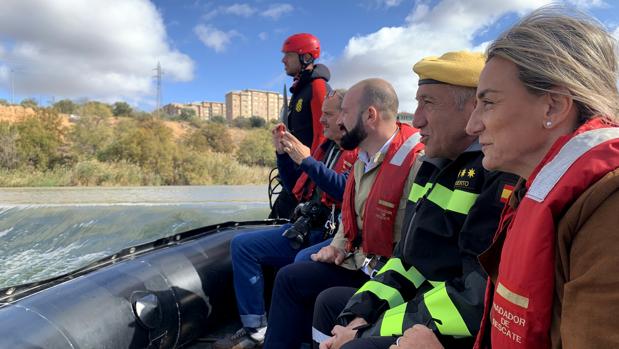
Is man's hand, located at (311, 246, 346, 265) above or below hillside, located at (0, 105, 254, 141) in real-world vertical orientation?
below

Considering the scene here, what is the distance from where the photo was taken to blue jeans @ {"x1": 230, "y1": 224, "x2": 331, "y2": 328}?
2510 millimetres

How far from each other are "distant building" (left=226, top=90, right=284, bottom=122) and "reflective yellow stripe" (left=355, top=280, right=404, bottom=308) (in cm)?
7954

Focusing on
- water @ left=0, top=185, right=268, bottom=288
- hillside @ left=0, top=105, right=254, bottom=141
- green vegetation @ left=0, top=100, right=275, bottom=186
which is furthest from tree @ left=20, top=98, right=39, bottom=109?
water @ left=0, top=185, right=268, bottom=288

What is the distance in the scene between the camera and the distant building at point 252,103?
81.6m

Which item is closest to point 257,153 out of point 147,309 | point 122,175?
point 122,175

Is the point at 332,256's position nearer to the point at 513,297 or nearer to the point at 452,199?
the point at 452,199

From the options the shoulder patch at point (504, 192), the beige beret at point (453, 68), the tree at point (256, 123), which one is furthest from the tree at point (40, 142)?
the shoulder patch at point (504, 192)

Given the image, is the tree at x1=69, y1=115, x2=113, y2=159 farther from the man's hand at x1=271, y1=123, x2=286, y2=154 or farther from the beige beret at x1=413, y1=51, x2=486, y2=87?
the beige beret at x1=413, y1=51, x2=486, y2=87

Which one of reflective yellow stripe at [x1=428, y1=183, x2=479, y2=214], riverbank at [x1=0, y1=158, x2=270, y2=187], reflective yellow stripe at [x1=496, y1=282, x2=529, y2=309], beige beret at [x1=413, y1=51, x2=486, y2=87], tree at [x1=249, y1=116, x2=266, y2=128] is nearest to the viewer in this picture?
reflective yellow stripe at [x1=496, y1=282, x2=529, y2=309]

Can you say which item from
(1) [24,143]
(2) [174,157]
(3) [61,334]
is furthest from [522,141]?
(1) [24,143]

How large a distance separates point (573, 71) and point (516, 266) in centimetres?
36

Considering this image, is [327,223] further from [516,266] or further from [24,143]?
[24,143]

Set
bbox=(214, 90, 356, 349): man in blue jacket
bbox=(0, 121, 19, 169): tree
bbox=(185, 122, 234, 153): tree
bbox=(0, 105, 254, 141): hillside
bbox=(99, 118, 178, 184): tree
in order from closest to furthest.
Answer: bbox=(214, 90, 356, 349): man in blue jacket < bbox=(0, 121, 19, 169): tree < bbox=(99, 118, 178, 184): tree < bbox=(185, 122, 234, 153): tree < bbox=(0, 105, 254, 141): hillside

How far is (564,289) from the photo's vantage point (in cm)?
62
